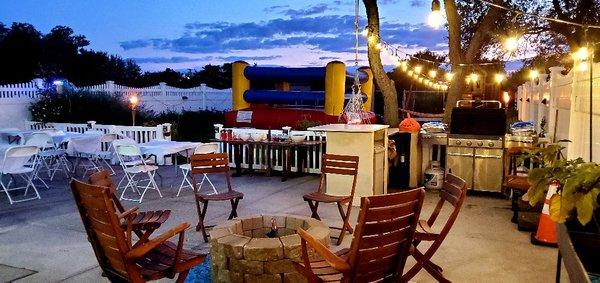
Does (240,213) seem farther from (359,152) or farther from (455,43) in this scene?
(455,43)

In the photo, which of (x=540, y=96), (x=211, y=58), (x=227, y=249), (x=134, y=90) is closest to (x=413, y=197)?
(x=227, y=249)

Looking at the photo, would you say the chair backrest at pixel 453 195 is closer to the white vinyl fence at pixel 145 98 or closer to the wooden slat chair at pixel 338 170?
the wooden slat chair at pixel 338 170

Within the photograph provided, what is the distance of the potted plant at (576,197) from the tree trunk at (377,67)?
36.0 feet

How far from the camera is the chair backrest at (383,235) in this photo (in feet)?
9.82

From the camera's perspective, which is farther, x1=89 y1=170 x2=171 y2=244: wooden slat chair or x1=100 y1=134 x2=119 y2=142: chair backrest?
x1=100 y1=134 x2=119 y2=142: chair backrest

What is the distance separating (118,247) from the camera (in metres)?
3.19

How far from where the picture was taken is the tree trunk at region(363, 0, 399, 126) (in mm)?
14219

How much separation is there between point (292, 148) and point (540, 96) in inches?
259

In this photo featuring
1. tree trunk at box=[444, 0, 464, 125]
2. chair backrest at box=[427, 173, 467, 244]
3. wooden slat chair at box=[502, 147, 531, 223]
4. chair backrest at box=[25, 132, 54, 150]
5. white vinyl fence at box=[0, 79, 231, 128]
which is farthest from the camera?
tree trunk at box=[444, 0, 464, 125]

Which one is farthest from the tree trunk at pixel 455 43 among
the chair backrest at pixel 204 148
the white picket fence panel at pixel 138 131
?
the chair backrest at pixel 204 148

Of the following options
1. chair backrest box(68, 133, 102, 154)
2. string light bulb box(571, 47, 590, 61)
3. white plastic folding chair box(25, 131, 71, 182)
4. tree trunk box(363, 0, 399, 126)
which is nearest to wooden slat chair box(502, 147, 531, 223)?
string light bulb box(571, 47, 590, 61)

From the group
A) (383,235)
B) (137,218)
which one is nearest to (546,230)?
(383,235)

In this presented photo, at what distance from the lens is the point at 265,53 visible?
34219 mm

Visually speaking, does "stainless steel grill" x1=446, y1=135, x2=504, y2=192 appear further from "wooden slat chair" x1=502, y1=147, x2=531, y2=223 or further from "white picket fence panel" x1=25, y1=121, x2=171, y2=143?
"white picket fence panel" x1=25, y1=121, x2=171, y2=143
